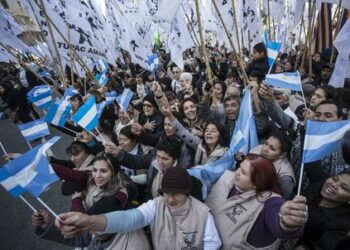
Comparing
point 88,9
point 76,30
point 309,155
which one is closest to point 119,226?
point 309,155

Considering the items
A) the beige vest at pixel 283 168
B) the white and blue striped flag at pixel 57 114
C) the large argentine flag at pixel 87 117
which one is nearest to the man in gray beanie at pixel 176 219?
the beige vest at pixel 283 168

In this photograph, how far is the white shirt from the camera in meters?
1.78

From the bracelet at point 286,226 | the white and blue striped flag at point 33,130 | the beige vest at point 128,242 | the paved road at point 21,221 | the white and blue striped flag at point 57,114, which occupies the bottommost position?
the paved road at point 21,221

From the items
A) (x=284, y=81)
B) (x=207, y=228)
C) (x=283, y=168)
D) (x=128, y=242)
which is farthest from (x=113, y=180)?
(x=284, y=81)

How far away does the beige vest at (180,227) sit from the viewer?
5.85 ft

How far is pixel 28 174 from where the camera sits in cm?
184

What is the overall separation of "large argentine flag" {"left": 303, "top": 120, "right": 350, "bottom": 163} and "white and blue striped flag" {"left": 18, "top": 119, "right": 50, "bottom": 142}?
2.59 metres

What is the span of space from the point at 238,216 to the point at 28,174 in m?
1.48

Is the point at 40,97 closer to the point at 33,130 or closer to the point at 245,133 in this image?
the point at 33,130

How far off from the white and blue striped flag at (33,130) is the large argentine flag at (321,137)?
8.50ft

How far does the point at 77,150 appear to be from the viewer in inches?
119

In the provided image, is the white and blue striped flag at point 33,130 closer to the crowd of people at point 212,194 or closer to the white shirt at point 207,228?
the crowd of people at point 212,194

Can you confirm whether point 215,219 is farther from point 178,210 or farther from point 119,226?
point 119,226

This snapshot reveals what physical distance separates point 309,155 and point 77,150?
2380 mm
